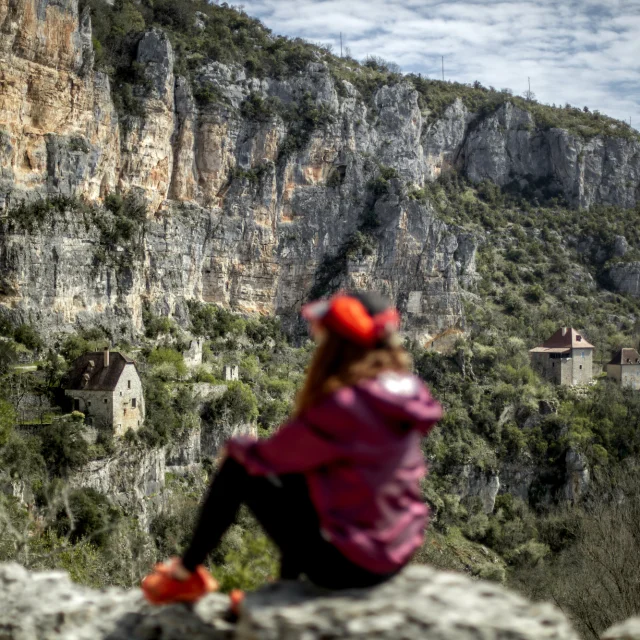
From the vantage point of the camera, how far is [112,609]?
4105 mm

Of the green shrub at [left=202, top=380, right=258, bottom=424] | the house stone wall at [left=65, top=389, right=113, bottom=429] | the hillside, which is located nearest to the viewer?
the house stone wall at [left=65, top=389, right=113, bottom=429]

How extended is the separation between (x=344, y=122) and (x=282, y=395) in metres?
24.2

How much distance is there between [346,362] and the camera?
3426 millimetres

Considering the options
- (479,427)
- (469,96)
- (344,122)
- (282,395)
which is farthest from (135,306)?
(469,96)

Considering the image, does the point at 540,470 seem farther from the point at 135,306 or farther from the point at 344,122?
the point at 344,122

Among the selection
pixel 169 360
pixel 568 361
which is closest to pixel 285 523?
pixel 169 360

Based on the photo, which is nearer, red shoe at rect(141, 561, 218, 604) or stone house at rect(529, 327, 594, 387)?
red shoe at rect(141, 561, 218, 604)

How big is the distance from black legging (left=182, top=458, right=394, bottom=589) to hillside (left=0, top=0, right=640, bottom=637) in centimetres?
735

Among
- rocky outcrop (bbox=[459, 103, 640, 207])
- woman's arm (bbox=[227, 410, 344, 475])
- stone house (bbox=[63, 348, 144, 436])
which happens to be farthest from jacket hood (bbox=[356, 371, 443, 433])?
rocky outcrop (bbox=[459, 103, 640, 207])

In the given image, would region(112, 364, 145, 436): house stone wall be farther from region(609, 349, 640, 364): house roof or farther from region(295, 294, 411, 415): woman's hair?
region(609, 349, 640, 364): house roof

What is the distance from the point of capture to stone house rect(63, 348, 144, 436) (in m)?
23.5

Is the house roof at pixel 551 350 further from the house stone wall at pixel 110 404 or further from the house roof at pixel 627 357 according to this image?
the house stone wall at pixel 110 404

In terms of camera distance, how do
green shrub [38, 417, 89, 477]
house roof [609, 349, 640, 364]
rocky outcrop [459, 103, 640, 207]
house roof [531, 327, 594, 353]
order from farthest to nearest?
rocky outcrop [459, 103, 640, 207] < house roof [531, 327, 594, 353] < house roof [609, 349, 640, 364] < green shrub [38, 417, 89, 477]

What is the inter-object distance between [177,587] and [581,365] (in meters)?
47.8
